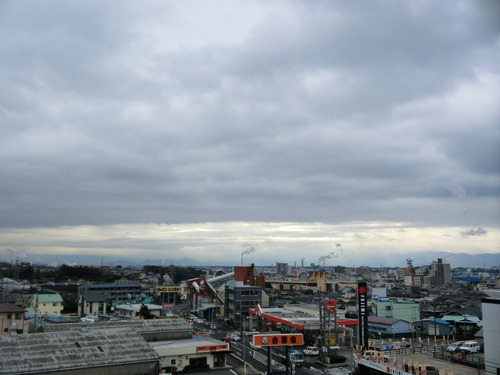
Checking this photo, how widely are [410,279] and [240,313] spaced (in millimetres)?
149099

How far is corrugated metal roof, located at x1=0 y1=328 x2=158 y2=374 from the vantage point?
78.7ft

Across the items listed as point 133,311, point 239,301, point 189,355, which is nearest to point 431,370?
point 189,355

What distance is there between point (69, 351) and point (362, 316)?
76.0ft

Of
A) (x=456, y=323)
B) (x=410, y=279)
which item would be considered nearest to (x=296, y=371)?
(x=456, y=323)

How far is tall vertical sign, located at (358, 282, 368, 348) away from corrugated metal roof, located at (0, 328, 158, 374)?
1729 centimetres

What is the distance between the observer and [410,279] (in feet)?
613

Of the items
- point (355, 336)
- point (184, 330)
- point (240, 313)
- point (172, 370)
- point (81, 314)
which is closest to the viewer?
point (172, 370)

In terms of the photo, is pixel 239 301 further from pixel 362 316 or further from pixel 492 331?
pixel 492 331

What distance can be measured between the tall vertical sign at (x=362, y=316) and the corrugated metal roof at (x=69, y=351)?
1729 centimetres

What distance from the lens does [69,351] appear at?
2602cm

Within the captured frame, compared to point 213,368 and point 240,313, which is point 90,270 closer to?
point 240,313

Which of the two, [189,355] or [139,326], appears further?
[139,326]

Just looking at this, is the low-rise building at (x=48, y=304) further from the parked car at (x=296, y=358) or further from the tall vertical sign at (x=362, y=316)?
the tall vertical sign at (x=362, y=316)

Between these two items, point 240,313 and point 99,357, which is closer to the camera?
point 99,357
